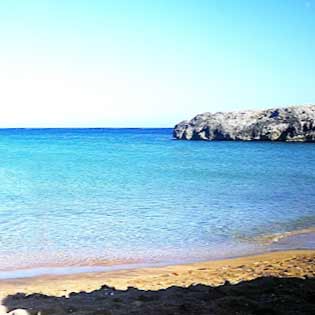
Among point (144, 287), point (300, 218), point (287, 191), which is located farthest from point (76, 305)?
point (287, 191)

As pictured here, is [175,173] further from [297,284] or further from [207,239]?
[297,284]

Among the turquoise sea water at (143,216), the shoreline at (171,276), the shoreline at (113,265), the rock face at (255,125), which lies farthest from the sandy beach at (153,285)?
the rock face at (255,125)

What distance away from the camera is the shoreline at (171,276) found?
8.84 metres

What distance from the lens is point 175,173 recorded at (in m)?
32.3

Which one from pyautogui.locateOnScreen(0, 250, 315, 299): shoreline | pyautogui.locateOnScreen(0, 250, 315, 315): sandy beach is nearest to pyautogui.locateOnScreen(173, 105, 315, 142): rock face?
pyautogui.locateOnScreen(0, 250, 315, 315): sandy beach

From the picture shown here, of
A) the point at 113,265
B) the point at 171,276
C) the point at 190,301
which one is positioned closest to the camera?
the point at 190,301

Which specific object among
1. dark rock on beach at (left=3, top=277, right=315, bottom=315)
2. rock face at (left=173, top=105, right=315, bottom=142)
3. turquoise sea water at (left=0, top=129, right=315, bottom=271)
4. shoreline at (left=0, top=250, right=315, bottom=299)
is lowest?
turquoise sea water at (left=0, top=129, right=315, bottom=271)

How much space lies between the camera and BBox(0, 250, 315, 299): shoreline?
8836 mm

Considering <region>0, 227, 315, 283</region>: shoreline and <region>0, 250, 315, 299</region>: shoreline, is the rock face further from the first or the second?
<region>0, 250, 315, 299</region>: shoreline

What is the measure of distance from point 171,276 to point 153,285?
939 mm

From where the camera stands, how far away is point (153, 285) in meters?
8.75

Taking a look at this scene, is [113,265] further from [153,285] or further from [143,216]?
[143,216]

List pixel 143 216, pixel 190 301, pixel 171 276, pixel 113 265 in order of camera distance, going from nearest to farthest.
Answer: pixel 190 301 < pixel 171 276 < pixel 113 265 < pixel 143 216

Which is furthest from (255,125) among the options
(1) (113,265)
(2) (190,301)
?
(2) (190,301)
